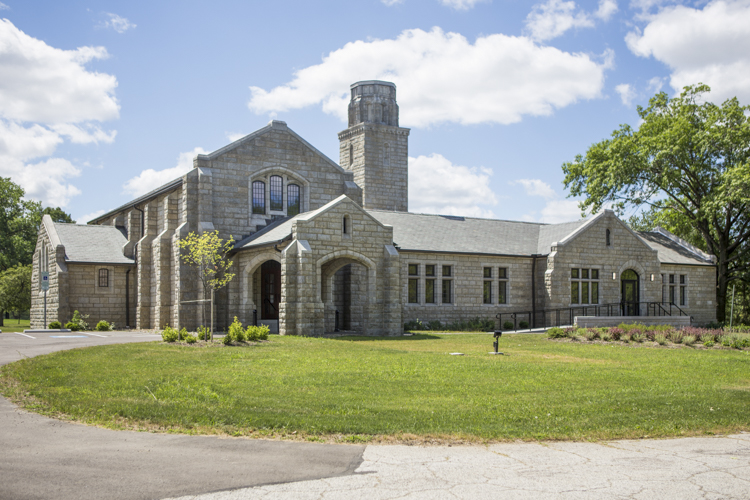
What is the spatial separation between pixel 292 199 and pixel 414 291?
7495 mm

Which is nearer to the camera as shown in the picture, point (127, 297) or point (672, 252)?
point (127, 297)

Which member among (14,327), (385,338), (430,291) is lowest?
(14,327)

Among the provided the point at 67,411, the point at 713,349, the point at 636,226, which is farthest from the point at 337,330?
the point at 636,226

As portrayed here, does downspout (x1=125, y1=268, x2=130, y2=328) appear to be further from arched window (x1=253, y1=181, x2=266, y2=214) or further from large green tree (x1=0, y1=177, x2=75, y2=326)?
large green tree (x1=0, y1=177, x2=75, y2=326)

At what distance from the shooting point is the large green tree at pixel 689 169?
37.0 m

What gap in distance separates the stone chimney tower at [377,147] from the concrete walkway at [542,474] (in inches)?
1498

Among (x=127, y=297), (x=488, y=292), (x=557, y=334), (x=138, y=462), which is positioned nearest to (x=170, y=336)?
(x=138, y=462)

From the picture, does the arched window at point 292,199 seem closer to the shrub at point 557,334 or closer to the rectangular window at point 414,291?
the rectangular window at point 414,291

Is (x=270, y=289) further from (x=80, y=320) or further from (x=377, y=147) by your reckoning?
(x=377, y=147)

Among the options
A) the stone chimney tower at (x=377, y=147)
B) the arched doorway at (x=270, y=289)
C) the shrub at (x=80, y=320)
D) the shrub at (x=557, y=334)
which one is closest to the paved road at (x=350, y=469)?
the shrub at (x=557, y=334)

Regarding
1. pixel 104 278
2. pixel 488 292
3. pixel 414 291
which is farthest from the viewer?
pixel 104 278

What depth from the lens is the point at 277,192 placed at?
3133cm

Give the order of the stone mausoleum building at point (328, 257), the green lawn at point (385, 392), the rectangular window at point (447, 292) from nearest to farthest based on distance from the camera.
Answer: the green lawn at point (385, 392), the stone mausoleum building at point (328, 257), the rectangular window at point (447, 292)

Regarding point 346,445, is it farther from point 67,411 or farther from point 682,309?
point 682,309
